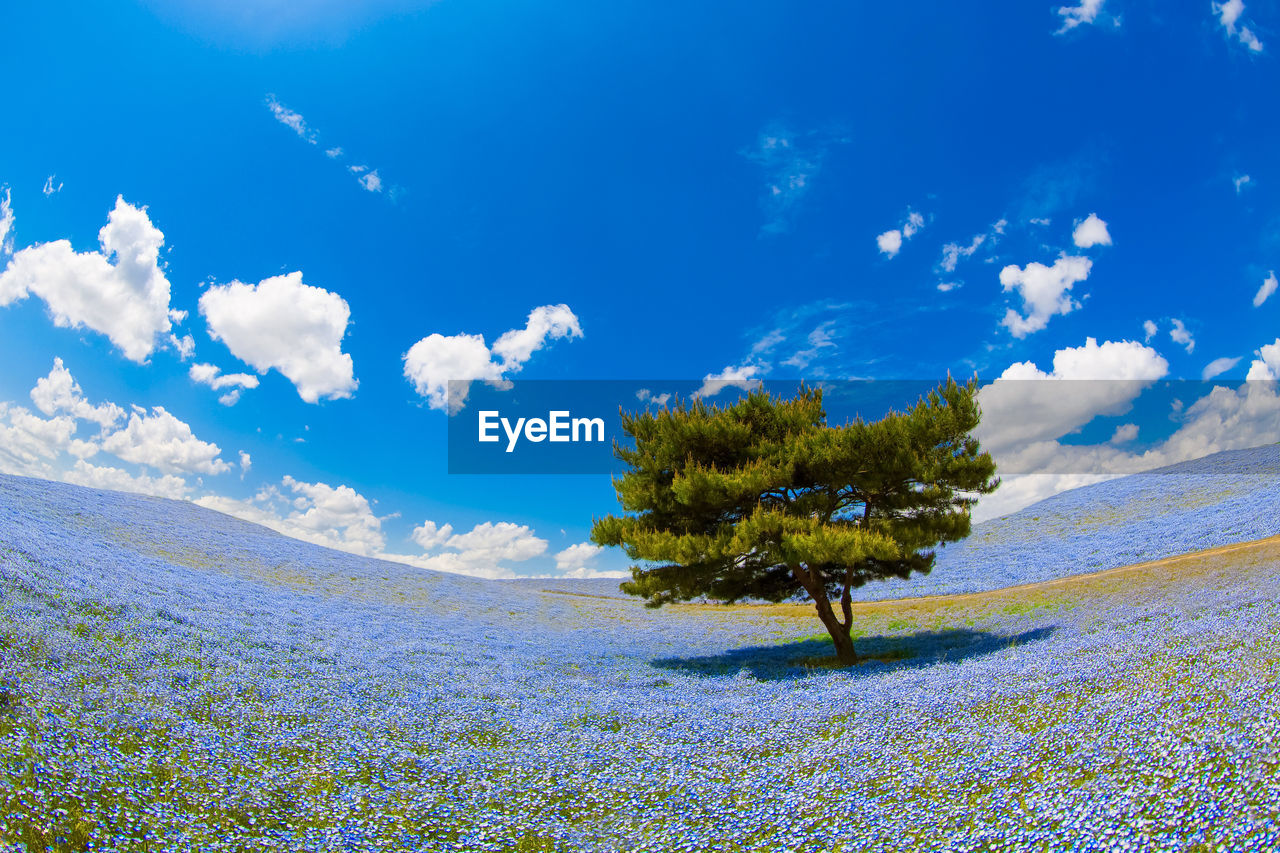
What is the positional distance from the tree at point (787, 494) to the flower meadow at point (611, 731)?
2970mm

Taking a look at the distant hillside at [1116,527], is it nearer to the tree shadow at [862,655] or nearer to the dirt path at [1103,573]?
the dirt path at [1103,573]

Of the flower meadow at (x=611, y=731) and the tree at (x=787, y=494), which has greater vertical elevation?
the tree at (x=787, y=494)

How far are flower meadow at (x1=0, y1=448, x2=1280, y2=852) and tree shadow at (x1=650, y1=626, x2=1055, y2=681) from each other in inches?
9.5

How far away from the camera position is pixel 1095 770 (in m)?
7.79

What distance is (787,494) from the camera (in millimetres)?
20250

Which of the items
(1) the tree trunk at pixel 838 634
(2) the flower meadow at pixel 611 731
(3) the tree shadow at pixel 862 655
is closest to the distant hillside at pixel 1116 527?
(2) the flower meadow at pixel 611 731

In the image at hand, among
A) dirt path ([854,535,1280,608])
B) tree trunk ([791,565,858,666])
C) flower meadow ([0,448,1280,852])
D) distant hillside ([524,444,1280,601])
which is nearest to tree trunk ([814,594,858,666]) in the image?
tree trunk ([791,565,858,666])

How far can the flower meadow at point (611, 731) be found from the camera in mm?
7359

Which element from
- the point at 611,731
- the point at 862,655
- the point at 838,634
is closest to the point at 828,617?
the point at 838,634

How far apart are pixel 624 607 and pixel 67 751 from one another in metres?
36.3

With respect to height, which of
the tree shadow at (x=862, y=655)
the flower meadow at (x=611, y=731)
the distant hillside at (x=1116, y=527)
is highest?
the distant hillside at (x=1116, y=527)

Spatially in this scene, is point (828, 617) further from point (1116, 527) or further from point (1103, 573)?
point (1116, 527)

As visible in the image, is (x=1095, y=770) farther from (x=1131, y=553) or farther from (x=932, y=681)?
(x=1131, y=553)

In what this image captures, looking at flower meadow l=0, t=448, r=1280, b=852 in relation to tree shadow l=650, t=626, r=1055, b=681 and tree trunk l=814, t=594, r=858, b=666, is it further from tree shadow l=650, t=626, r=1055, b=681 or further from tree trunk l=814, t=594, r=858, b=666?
tree trunk l=814, t=594, r=858, b=666
